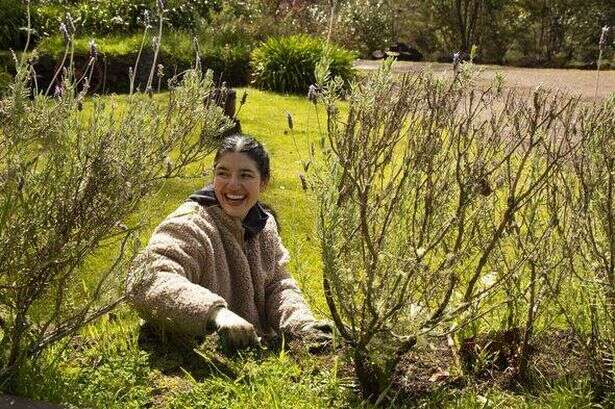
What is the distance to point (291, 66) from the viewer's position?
42.3ft

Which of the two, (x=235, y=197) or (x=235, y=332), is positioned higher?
(x=235, y=197)

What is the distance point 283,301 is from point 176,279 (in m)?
0.66

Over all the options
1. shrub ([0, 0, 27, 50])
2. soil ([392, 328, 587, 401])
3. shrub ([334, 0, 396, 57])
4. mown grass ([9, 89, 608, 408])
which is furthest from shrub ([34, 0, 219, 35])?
soil ([392, 328, 587, 401])

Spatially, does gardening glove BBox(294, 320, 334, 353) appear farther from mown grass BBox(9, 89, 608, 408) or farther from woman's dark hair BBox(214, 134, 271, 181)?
woman's dark hair BBox(214, 134, 271, 181)

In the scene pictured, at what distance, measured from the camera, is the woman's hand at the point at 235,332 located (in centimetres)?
324

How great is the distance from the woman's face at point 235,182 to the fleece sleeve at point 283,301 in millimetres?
350

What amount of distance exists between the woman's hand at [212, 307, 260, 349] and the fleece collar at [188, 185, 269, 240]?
0.66 m

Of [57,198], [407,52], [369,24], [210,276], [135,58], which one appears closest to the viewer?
[57,198]

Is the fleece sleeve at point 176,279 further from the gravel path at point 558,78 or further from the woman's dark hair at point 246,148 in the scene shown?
the gravel path at point 558,78

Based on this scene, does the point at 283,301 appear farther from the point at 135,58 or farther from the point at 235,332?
the point at 135,58

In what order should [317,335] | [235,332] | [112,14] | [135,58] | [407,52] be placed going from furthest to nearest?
1. [407,52]
2. [112,14]
3. [135,58]
4. [317,335]
5. [235,332]

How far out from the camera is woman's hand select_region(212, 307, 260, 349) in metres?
3.24

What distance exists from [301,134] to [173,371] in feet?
20.7

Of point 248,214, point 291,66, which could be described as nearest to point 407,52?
point 291,66
